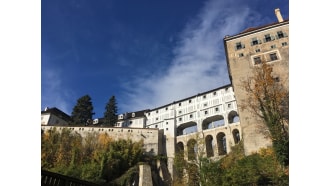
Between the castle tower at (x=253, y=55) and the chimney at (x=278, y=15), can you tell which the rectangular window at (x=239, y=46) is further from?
the chimney at (x=278, y=15)

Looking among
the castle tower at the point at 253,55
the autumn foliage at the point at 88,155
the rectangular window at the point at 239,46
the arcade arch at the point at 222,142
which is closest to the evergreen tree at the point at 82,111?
the autumn foliage at the point at 88,155

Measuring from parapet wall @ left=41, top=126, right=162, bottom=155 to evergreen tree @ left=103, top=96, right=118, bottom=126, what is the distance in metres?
9.15

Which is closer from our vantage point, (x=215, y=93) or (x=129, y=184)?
(x=129, y=184)

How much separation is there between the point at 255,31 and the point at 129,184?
71.2 feet

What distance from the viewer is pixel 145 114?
51312mm

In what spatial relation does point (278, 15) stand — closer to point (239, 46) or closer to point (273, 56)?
point (239, 46)

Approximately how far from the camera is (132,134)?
114ft

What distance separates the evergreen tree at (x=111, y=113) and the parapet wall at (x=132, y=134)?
9.15m

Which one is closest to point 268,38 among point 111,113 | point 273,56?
point 273,56

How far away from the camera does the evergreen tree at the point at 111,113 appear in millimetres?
43550

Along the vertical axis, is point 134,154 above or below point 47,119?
below

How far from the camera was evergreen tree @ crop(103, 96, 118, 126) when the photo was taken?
43550 millimetres
